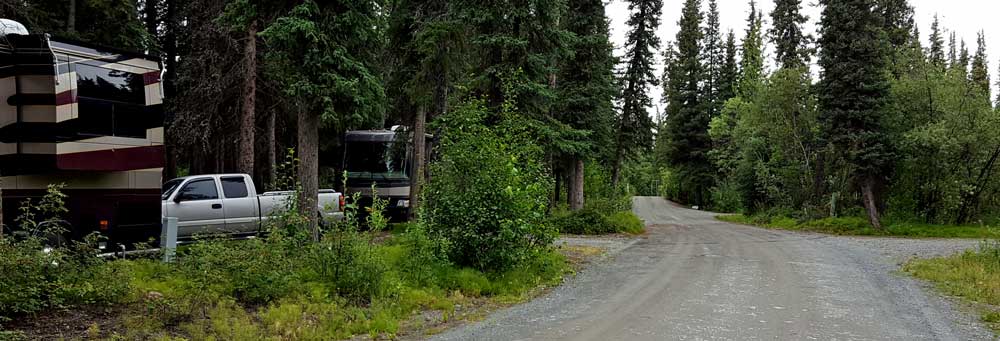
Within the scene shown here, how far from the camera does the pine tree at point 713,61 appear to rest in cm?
4944

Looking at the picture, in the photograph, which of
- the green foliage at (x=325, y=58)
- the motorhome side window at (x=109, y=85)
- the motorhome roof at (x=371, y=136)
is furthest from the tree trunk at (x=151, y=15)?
the motorhome side window at (x=109, y=85)

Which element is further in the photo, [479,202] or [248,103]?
[248,103]

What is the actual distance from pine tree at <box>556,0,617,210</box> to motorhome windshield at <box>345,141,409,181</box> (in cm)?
623

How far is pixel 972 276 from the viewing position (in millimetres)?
11484

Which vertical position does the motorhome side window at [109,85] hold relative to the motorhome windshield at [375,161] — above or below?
above

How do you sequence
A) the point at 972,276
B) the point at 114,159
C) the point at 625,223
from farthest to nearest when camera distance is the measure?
the point at 625,223, the point at 972,276, the point at 114,159

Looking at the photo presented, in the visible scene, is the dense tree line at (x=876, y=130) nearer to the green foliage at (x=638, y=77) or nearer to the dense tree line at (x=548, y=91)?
the dense tree line at (x=548, y=91)

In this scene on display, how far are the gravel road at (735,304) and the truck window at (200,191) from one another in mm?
7473

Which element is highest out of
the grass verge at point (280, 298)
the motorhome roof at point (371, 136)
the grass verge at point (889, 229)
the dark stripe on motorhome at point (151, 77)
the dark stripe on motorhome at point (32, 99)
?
the dark stripe on motorhome at point (151, 77)

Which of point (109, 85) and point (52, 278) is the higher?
point (109, 85)

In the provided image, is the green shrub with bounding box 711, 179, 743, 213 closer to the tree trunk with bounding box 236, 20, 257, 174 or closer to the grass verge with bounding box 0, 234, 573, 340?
the tree trunk with bounding box 236, 20, 257, 174

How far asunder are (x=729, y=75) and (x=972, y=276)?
40.9 meters

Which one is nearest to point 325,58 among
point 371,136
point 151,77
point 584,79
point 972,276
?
point 151,77

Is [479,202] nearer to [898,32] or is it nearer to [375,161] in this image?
[375,161]
